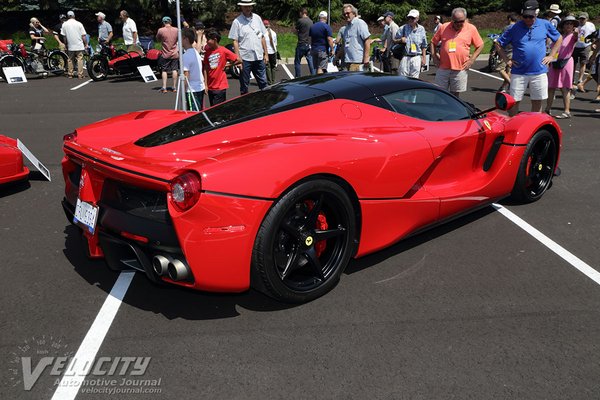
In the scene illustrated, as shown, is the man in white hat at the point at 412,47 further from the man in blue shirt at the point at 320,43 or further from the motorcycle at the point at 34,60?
the motorcycle at the point at 34,60

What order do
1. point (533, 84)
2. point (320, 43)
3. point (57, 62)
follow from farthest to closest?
point (57, 62), point (320, 43), point (533, 84)

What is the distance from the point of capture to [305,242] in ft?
10.8

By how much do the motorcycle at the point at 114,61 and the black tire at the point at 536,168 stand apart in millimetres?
12208

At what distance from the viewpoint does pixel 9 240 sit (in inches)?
176

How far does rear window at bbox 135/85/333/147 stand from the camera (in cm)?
371

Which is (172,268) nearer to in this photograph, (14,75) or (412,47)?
(412,47)

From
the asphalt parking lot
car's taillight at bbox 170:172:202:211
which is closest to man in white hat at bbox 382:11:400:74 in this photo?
the asphalt parking lot

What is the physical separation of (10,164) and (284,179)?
3.50 m

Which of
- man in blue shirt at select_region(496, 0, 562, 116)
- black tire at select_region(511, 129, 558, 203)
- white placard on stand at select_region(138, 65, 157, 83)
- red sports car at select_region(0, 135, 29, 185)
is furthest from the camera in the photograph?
white placard on stand at select_region(138, 65, 157, 83)

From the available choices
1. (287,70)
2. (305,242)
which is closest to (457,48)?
(305,242)

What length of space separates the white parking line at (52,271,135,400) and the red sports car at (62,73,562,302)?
294 mm

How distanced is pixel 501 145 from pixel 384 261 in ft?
5.11

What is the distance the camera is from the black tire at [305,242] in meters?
3.05

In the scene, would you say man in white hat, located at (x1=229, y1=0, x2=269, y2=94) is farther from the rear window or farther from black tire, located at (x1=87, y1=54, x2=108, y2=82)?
black tire, located at (x1=87, y1=54, x2=108, y2=82)
